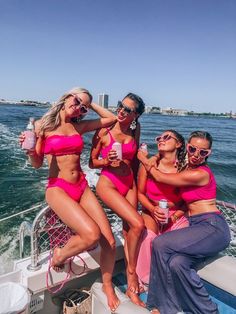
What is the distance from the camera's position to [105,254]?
316 cm

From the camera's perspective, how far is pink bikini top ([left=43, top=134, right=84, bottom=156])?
3227 mm

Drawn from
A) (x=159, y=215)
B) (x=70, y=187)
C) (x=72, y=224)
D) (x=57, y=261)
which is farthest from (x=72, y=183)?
(x=159, y=215)

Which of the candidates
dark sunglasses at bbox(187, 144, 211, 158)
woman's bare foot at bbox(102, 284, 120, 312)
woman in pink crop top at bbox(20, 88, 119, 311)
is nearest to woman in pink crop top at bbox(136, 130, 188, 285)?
dark sunglasses at bbox(187, 144, 211, 158)

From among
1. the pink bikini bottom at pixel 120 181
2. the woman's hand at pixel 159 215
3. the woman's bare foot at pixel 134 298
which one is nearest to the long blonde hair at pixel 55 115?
the pink bikini bottom at pixel 120 181

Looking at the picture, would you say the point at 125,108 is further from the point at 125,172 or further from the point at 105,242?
the point at 105,242

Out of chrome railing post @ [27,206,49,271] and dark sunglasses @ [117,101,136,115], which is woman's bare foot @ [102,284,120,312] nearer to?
chrome railing post @ [27,206,49,271]

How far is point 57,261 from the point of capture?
3.12 m

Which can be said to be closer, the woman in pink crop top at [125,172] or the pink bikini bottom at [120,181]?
the woman in pink crop top at [125,172]

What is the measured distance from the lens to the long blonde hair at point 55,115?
3.27 meters

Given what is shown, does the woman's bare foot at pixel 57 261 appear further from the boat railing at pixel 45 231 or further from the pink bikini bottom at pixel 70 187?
the pink bikini bottom at pixel 70 187

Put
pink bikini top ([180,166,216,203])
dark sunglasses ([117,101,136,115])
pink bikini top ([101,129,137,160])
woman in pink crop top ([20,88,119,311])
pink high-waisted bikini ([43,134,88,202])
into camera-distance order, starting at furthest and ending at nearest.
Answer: pink bikini top ([101,129,137,160]) → dark sunglasses ([117,101,136,115]) → pink bikini top ([180,166,216,203]) → pink high-waisted bikini ([43,134,88,202]) → woman in pink crop top ([20,88,119,311])

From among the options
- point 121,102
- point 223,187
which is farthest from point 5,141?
point 121,102

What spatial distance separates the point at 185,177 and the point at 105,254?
1.16m

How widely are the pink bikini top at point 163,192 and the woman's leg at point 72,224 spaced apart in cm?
92
